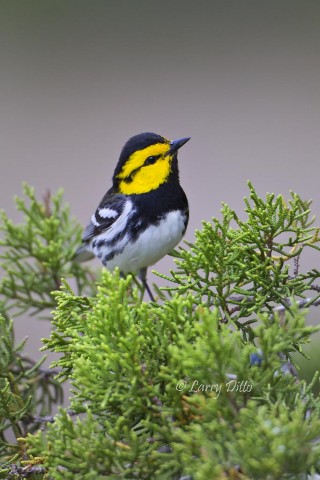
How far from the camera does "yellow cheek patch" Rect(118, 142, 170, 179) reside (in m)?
2.87

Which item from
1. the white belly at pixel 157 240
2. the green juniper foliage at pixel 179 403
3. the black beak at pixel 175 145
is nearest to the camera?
the green juniper foliage at pixel 179 403

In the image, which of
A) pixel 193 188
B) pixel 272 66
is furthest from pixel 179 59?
pixel 193 188

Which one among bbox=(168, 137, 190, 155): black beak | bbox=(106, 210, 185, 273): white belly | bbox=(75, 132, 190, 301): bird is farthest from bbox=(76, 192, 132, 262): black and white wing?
bbox=(168, 137, 190, 155): black beak

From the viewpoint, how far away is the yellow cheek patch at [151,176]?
287cm

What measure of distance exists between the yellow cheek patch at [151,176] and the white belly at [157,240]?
0.17 metres

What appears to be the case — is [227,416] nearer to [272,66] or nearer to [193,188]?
[193,188]

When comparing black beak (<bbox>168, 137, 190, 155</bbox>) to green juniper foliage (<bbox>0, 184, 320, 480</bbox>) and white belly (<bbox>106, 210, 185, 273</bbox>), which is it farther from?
green juniper foliage (<bbox>0, 184, 320, 480</bbox>)

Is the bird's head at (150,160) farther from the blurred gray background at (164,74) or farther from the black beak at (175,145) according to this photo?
the blurred gray background at (164,74)

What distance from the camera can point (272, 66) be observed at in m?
8.46

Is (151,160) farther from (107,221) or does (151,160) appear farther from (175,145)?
(107,221)

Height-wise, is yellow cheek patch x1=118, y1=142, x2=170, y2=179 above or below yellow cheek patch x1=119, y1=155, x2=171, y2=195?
above

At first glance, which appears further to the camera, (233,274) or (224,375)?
(233,274)

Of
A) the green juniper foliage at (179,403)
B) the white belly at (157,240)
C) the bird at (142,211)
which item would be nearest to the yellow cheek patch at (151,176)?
the bird at (142,211)

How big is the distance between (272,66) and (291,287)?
7.25 metres
